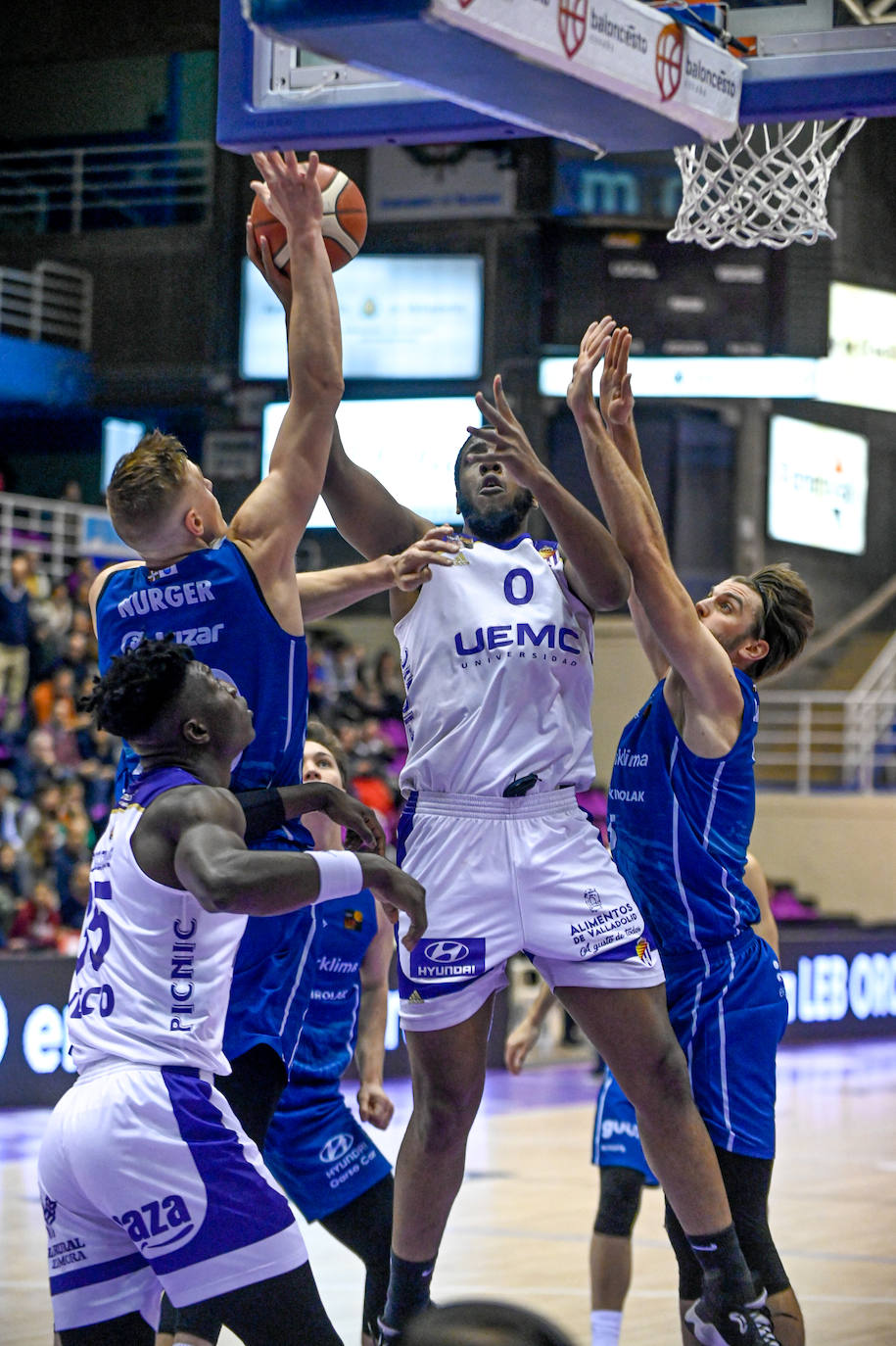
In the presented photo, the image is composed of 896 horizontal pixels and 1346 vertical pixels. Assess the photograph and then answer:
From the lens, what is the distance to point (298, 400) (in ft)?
13.1

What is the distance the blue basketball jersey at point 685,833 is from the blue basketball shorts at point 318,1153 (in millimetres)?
1036

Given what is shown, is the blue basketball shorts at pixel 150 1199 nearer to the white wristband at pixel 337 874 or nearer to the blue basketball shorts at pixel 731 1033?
the white wristband at pixel 337 874

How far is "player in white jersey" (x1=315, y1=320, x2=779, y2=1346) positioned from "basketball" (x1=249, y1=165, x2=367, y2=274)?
0.52m

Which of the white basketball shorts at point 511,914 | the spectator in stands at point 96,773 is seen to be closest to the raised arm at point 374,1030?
the white basketball shorts at point 511,914

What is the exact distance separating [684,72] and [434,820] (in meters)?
2.13

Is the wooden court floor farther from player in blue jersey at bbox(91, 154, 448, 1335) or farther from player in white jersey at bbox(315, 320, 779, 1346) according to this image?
player in blue jersey at bbox(91, 154, 448, 1335)

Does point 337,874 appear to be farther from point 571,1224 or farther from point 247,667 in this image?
point 571,1224

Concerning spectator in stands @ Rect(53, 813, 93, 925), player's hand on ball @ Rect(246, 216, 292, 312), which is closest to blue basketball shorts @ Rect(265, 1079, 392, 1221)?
player's hand on ball @ Rect(246, 216, 292, 312)

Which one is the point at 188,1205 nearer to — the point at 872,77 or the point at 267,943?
the point at 267,943

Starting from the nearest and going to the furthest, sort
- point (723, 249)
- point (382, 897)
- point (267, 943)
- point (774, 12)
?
point (382, 897), point (267, 943), point (774, 12), point (723, 249)

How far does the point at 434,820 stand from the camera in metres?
4.27

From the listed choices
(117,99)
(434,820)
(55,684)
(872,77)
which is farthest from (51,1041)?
(117,99)

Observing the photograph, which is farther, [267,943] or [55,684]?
[55,684]

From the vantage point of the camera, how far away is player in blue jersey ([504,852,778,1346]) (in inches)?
198
